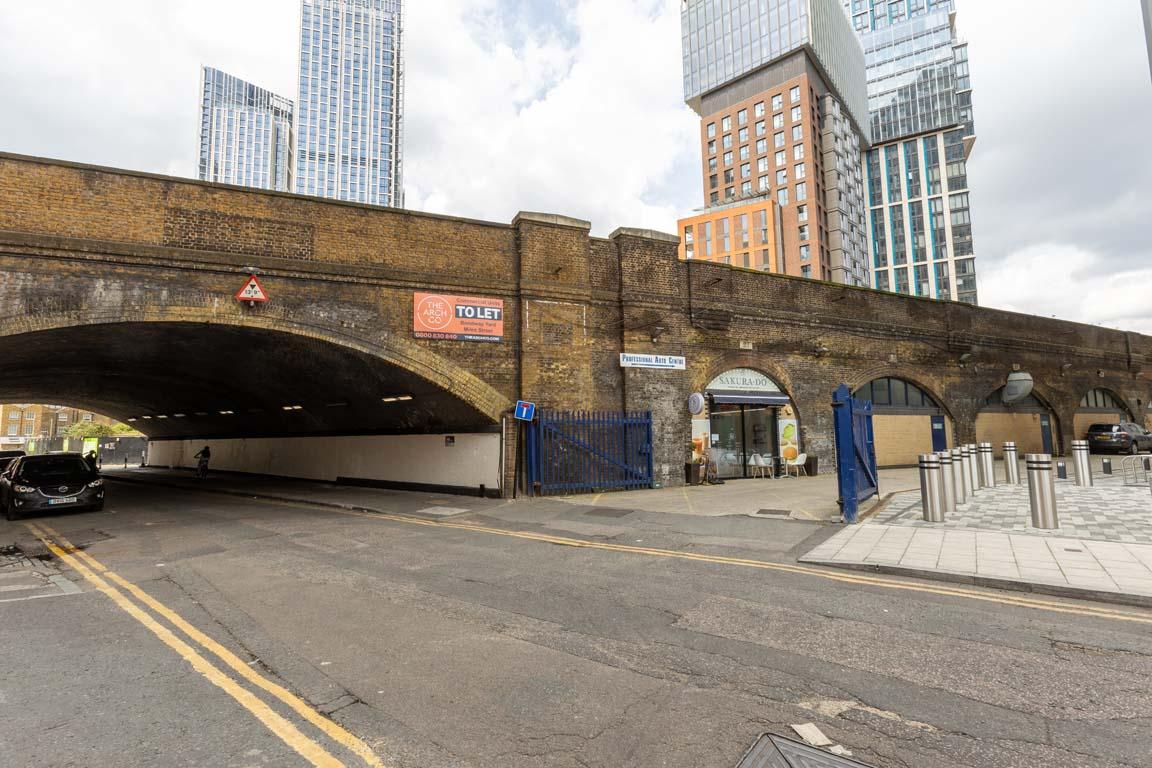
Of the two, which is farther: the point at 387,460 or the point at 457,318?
the point at 387,460

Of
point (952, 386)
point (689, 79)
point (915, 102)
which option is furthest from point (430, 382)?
point (915, 102)

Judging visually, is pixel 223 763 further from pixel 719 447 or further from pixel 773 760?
pixel 719 447

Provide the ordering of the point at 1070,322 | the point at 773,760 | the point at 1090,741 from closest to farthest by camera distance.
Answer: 1. the point at 773,760
2. the point at 1090,741
3. the point at 1070,322

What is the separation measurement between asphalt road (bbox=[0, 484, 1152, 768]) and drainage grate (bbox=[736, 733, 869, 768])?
0.11 metres

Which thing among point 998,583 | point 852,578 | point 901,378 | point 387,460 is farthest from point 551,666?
point 901,378

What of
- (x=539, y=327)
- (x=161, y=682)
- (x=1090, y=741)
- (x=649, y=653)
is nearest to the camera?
(x=1090, y=741)

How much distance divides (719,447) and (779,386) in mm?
3443

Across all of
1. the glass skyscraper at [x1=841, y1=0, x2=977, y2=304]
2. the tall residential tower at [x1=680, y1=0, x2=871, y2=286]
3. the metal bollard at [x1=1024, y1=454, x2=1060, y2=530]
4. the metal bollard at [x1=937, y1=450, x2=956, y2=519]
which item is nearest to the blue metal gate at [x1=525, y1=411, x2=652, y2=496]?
the metal bollard at [x1=937, y1=450, x2=956, y2=519]

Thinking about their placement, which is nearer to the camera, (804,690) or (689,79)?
(804,690)

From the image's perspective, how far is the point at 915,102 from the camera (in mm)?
96750

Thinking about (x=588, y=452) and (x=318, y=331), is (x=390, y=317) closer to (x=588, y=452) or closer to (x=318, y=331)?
(x=318, y=331)

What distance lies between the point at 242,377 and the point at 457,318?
9698mm

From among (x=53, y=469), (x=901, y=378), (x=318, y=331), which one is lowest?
(x=53, y=469)

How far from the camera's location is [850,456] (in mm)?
10719
